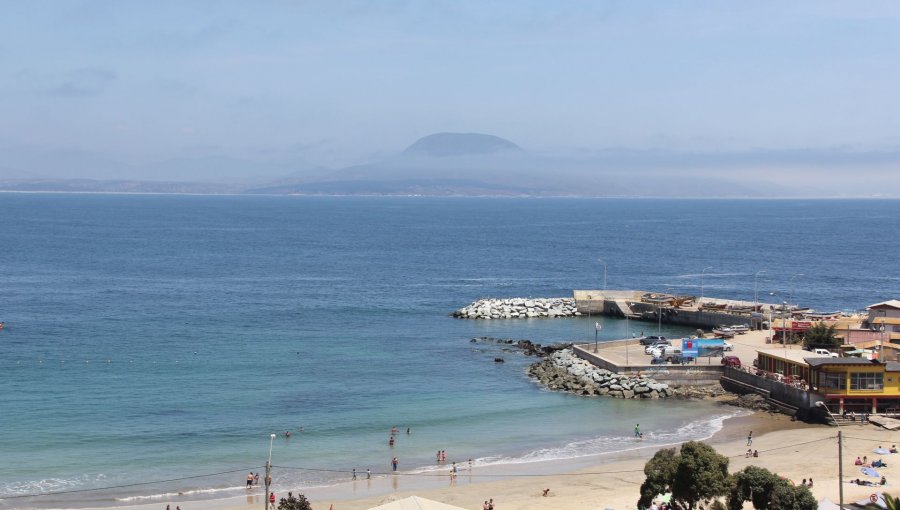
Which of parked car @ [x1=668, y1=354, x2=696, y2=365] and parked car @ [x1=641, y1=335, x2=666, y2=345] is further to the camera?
parked car @ [x1=641, y1=335, x2=666, y2=345]

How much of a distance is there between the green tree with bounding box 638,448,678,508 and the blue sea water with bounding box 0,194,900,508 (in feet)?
43.0

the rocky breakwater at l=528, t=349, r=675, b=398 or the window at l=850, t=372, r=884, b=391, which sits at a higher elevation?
the window at l=850, t=372, r=884, b=391

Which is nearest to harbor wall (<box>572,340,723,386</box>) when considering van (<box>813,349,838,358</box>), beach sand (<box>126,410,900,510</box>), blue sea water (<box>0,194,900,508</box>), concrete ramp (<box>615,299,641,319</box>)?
blue sea water (<box>0,194,900,508</box>)

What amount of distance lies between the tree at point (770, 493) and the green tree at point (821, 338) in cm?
3126

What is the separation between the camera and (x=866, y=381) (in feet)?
159

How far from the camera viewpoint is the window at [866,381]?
48.2 m

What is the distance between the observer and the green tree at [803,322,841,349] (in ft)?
194

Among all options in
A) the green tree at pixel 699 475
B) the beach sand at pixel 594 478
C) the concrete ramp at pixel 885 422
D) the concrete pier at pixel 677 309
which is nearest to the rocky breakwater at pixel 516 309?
the concrete pier at pixel 677 309

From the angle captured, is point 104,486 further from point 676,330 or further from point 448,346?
point 676,330

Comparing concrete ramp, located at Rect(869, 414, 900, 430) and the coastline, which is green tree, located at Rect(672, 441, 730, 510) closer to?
the coastline

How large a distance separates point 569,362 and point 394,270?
64.5 m

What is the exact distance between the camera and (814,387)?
164 ft

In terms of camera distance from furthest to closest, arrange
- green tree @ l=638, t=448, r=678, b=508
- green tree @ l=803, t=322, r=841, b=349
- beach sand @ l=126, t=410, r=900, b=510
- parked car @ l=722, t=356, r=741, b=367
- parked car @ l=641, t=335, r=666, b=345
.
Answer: parked car @ l=641, t=335, r=666, b=345 → green tree @ l=803, t=322, r=841, b=349 → parked car @ l=722, t=356, r=741, b=367 → beach sand @ l=126, t=410, r=900, b=510 → green tree @ l=638, t=448, r=678, b=508

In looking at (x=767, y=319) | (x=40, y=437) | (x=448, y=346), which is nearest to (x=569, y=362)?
(x=448, y=346)
